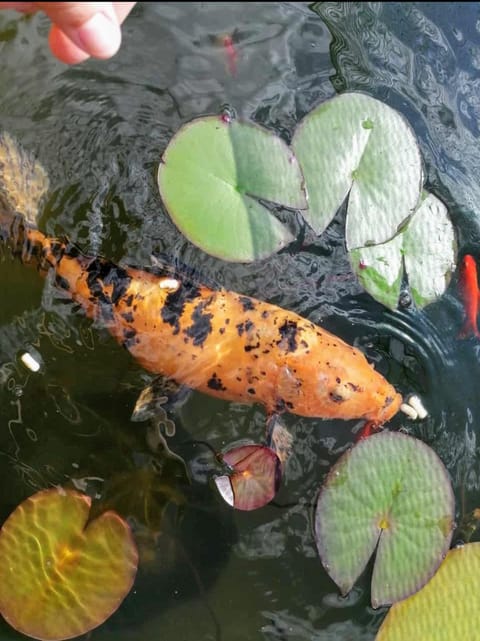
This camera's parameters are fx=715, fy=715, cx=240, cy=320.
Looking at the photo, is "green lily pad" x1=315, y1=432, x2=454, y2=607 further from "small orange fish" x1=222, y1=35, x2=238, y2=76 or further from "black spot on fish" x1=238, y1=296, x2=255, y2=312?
"small orange fish" x1=222, y1=35, x2=238, y2=76

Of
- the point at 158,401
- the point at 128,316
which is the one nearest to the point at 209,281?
the point at 128,316

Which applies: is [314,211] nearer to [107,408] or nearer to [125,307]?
[125,307]

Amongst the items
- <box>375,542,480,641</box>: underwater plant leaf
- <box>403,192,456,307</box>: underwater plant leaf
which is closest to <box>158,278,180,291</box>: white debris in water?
<box>403,192,456,307</box>: underwater plant leaf

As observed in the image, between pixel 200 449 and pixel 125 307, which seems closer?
pixel 125 307

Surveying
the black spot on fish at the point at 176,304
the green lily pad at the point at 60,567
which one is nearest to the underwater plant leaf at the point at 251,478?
the green lily pad at the point at 60,567

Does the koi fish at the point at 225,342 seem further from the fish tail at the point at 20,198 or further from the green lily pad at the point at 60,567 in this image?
the green lily pad at the point at 60,567

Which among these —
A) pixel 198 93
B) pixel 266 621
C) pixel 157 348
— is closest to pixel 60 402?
pixel 157 348

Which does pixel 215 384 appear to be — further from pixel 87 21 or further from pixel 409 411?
pixel 87 21
